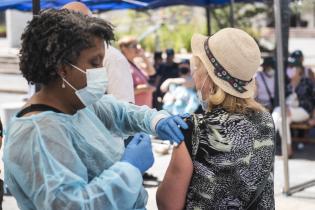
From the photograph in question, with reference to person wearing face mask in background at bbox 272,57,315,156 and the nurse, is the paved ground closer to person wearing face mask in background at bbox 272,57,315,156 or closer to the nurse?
person wearing face mask in background at bbox 272,57,315,156

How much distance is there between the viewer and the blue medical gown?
188 centimetres

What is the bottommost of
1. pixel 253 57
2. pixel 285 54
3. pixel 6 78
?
pixel 6 78

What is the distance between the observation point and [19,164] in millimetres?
1913

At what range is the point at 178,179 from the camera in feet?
7.91

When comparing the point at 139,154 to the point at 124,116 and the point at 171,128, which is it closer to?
the point at 171,128

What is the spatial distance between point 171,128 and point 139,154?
0.25m

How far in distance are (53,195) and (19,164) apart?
15 centimetres

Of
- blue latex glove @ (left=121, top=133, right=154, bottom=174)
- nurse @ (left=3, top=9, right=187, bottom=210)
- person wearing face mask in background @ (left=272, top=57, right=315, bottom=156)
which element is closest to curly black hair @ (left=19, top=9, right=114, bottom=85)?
nurse @ (left=3, top=9, right=187, bottom=210)

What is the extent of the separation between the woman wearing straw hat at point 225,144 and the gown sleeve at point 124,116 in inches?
5.8

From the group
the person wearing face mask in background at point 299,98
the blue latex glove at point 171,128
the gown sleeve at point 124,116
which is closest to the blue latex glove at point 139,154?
the blue latex glove at point 171,128

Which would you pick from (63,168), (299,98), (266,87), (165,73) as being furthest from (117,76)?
(165,73)

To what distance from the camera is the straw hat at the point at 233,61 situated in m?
2.46

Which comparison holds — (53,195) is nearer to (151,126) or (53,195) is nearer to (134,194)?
(134,194)

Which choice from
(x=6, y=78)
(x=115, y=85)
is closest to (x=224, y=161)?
(x=115, y=85)
